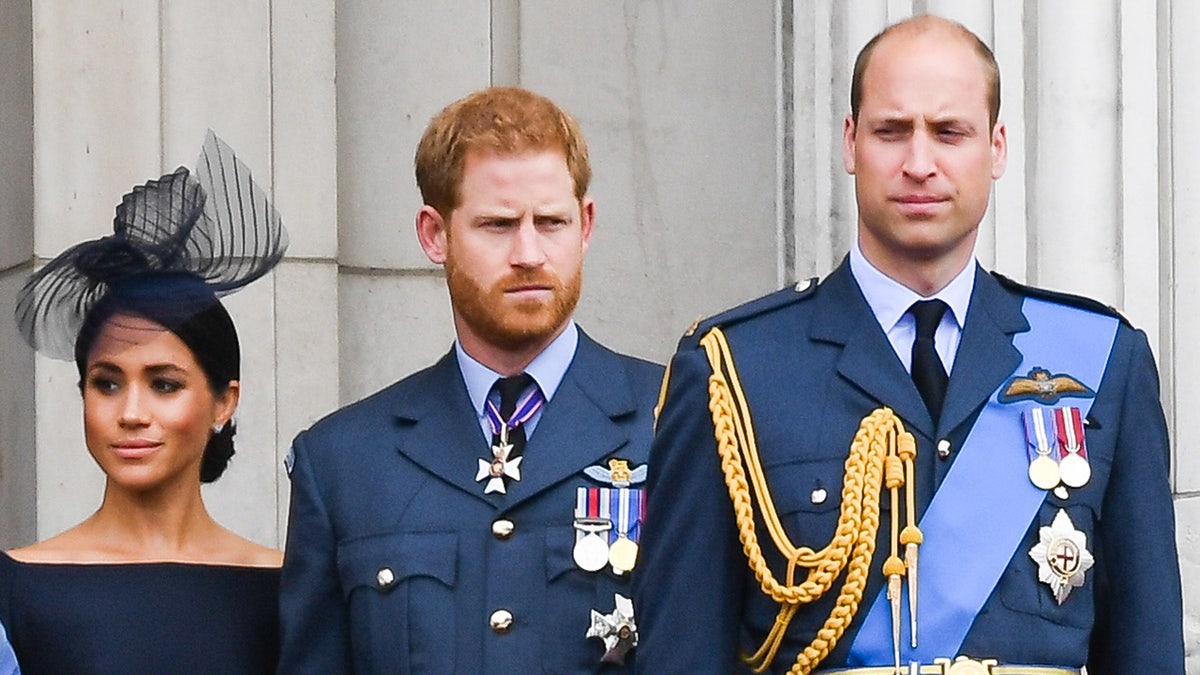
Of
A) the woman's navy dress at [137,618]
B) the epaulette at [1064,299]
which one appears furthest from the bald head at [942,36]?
the woman's navy dress at [137,618]

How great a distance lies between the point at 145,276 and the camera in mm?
4027

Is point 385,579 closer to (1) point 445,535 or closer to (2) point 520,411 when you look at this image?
(1) point 445,535

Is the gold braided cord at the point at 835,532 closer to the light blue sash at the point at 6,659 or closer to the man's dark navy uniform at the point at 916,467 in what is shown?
the man's dark navy uniform at the point at 916,467

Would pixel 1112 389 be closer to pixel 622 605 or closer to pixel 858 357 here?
pixel 858 357

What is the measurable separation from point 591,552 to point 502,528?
15 cm

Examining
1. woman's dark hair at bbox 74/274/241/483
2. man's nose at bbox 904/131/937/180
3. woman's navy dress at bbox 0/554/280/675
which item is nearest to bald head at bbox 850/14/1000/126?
man's nose at bbox 904/131/937/180

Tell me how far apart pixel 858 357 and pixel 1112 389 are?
0.36 metres

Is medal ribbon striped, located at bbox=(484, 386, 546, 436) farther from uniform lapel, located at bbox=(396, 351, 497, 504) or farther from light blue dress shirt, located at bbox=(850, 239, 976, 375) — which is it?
light blue dress shirt, located at bbox=(850, 239, 976, 375)

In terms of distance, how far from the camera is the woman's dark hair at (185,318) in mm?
3973

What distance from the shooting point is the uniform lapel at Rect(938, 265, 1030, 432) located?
3211 millimetres

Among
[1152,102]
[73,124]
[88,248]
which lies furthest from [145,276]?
[1152,102]

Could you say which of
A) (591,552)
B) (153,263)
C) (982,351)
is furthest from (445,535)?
(982,351)

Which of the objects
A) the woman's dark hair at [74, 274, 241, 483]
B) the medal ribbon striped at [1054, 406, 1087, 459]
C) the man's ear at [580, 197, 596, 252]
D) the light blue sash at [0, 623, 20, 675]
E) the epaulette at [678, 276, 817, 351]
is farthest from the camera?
the woman's dark hair at [74, 274, 241, 483]

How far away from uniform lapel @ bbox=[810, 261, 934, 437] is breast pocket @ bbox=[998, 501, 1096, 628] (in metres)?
0.20
